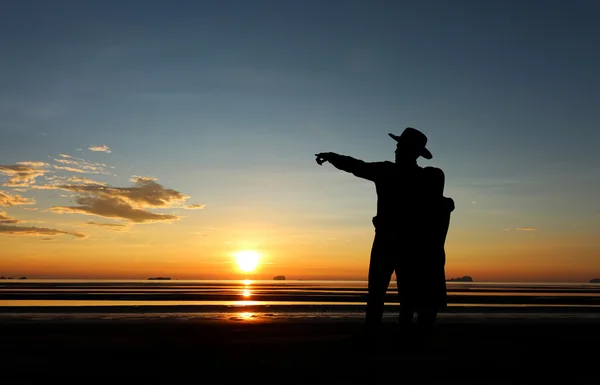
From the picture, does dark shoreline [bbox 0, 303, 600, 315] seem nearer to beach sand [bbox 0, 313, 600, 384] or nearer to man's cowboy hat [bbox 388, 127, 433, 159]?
beach sand [bbox 0, 313, 600, 384]

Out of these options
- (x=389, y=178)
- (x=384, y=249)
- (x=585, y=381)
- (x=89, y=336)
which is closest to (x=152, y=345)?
(x=89, y=336)

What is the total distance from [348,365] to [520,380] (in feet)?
5.83

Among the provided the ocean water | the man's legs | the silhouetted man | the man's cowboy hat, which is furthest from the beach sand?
the ocean water

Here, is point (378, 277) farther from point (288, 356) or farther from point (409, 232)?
point (288, 356)

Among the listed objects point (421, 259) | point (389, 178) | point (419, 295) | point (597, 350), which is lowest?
point (597, 350)

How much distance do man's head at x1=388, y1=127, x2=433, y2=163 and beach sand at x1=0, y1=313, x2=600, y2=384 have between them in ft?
8.57

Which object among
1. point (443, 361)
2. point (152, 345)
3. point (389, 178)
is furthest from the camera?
point (152, 345)

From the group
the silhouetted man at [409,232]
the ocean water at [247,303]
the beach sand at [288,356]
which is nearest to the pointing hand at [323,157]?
the silhouetted man at [409,232]

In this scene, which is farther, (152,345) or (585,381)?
(152,345)

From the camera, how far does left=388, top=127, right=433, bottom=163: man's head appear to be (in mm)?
7871

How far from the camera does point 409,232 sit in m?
7.74

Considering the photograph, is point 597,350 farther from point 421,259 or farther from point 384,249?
point 384,249

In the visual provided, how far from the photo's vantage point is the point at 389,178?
7676 millimetres

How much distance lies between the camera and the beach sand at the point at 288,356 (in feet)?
18.6
